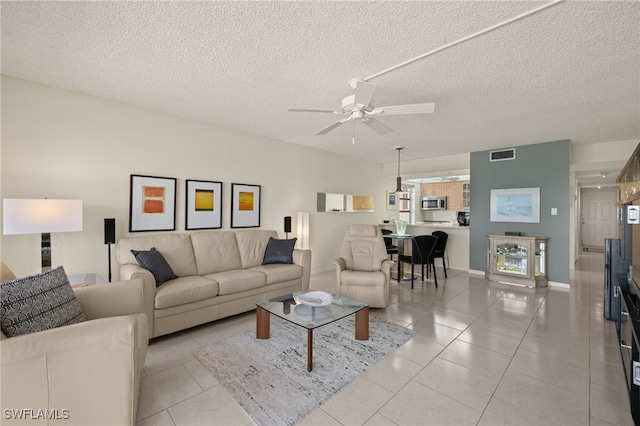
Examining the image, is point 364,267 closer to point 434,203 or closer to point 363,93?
point 363,93

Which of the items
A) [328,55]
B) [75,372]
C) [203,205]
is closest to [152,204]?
[203,205]

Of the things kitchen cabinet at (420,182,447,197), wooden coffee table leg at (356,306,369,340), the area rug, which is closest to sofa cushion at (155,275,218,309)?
the area rug

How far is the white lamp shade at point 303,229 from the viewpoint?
17.2 feet

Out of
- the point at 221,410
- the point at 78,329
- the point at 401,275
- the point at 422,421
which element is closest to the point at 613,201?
the point at 401,275

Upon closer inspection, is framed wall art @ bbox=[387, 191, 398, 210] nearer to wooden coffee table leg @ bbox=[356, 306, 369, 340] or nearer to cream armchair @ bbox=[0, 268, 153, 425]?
wooden coffee table leg @ bbox=[356, 306, 369, 340]

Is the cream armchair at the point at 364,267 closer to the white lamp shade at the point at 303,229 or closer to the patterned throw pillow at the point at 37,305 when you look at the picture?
the white lamp shade at the point at 303,229

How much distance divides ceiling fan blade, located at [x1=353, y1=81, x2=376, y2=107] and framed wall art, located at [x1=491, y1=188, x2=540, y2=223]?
4387 mm

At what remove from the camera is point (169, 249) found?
339cm

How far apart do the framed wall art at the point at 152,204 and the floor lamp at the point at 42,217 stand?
84 cm

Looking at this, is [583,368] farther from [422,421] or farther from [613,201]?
[613,201]

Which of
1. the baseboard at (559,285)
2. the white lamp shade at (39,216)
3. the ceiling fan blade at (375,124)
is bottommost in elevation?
the baseboard at (559,285)

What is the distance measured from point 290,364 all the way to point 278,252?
76.3 inches

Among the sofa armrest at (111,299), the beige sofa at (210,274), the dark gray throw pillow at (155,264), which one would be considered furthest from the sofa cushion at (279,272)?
the sofa armrest at (111,299)

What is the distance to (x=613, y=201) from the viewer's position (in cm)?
923
